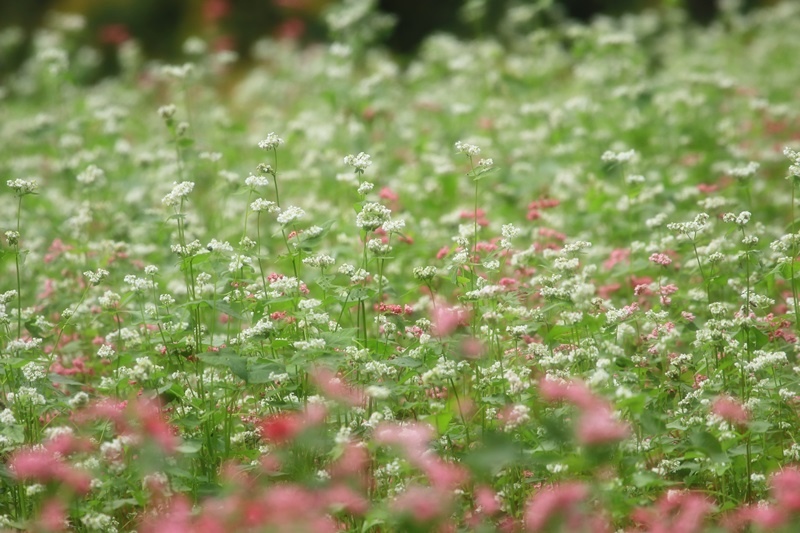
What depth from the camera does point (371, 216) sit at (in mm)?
2961

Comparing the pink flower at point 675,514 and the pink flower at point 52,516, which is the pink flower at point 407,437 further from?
the pink flower at point 52,516

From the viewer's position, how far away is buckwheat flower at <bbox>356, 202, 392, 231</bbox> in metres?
2.93

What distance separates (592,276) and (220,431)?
5.94 ft

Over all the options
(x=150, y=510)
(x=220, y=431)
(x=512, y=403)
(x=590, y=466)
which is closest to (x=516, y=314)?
(x=512, y=403)

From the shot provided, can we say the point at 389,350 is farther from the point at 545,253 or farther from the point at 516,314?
the point at 545,253

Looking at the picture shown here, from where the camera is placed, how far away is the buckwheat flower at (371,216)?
9.62 feet

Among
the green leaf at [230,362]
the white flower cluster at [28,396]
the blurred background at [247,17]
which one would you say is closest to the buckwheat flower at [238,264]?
the green leaf at [230,362]

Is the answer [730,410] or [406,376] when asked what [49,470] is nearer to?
[406,376]

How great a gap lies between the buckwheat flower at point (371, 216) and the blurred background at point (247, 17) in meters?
8.91

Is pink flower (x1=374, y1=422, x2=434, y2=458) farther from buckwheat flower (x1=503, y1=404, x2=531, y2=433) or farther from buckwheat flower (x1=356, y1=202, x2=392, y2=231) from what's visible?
buckwheat flower (x1=356, y1=202, x2=392, y2=231)

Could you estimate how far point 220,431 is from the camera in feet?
9.82

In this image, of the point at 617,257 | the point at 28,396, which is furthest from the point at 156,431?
the point at 617,257

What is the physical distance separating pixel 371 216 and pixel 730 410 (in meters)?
1.21

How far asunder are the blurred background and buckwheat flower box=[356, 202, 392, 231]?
29.2 ft
